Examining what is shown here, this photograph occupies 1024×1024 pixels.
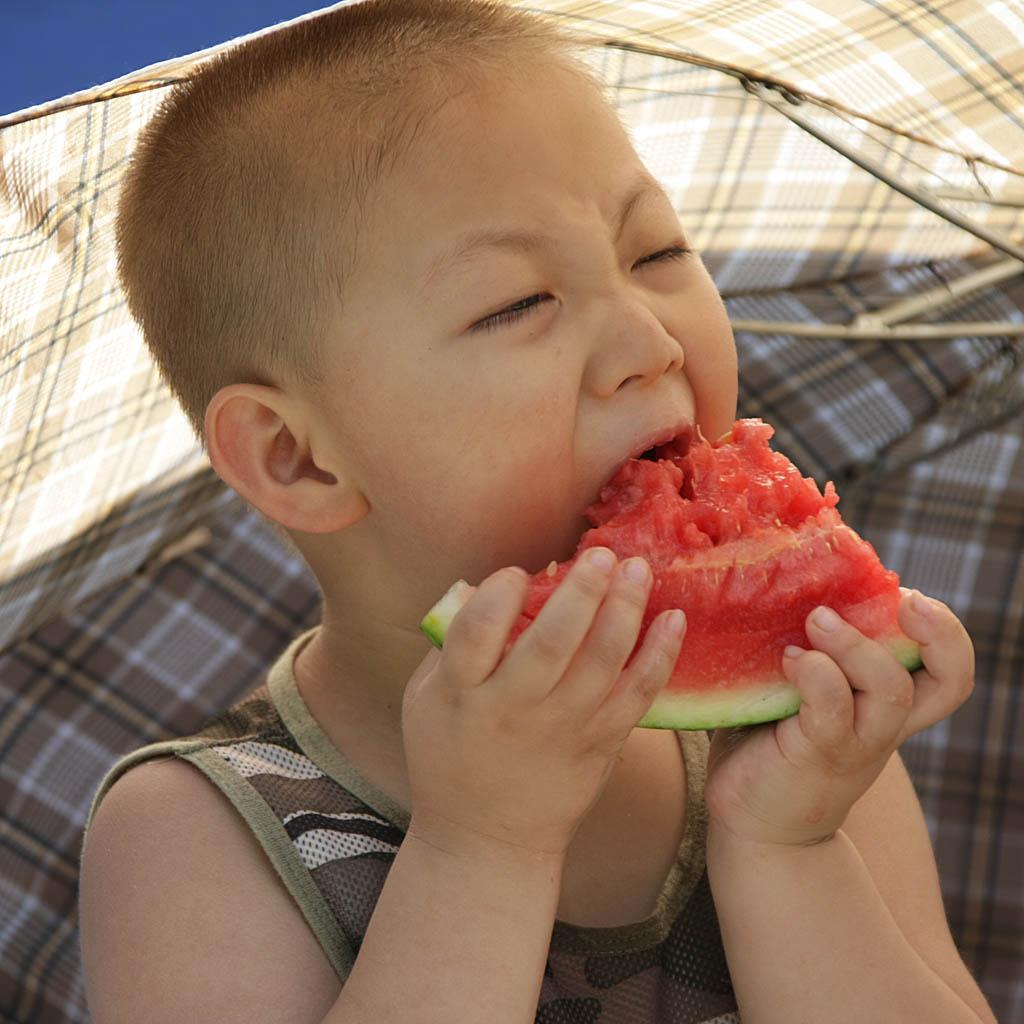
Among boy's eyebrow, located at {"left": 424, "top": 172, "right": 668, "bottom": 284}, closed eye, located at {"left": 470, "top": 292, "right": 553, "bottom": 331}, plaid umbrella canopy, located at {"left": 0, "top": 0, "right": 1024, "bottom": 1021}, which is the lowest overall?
plaid umbrella canopy, located at {"left": 0, "top": 0, "right": 1024, "bottom": 1021}

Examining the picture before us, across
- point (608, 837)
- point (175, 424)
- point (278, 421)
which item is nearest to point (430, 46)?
point (278, 421)

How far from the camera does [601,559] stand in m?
1.16

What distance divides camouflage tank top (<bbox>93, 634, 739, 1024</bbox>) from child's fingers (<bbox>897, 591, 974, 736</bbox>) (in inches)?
16.0

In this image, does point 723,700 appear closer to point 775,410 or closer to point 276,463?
point 276,463

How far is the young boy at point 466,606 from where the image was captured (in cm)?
123

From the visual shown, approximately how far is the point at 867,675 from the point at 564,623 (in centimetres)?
29

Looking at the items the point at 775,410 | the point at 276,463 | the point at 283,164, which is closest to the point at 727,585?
the point at 276,463

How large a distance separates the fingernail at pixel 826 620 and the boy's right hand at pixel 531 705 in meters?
0.14

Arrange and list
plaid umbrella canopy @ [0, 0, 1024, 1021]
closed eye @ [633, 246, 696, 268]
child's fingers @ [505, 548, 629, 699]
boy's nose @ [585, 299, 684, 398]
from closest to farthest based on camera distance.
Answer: child's fingers @ [505, 548, 629, 699] < boy's nose @ [585, 299, 684, 398] < closed eye @ [633, 246, 696, 268] < plaid umbrella canopy @ [0, 0, 1024, 1021]

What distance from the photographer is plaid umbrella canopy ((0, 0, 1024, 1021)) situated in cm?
168

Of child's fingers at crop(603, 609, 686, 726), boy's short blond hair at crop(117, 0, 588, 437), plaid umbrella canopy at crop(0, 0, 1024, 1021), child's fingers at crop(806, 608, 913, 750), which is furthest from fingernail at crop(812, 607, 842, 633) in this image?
plaid umbrella canopy at crop(0, 0, 1024, 1021)

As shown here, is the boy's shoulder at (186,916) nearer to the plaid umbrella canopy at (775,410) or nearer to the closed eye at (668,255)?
the plaid umbrella canopy at (775,410)

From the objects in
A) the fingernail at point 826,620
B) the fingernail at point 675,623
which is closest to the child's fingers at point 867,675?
the fingernail at point 826,620

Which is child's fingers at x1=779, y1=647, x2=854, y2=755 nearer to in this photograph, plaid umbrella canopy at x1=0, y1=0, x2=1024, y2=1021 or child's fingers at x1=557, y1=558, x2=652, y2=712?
child's fingers at x1=557, y1=558, x2=652, y2=712
